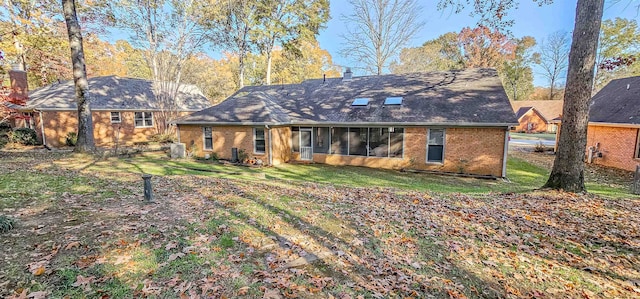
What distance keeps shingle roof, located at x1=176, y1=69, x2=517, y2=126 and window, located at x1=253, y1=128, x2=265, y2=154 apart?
2.13 feet

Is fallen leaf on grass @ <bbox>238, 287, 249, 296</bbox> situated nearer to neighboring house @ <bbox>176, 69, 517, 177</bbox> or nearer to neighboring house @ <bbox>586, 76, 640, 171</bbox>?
neighboring house @ <bbox>176, 69, 517, 177</bbox>

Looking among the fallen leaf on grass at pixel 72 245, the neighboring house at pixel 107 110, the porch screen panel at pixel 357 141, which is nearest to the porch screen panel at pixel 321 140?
the porch screen panel at pixel 357 141

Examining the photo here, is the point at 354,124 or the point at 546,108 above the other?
the point at 546,108

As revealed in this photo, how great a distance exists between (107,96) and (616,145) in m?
31.0

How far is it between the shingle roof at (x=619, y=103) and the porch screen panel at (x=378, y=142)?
11231 mm

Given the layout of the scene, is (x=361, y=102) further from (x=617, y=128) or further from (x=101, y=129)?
(x=101, y=129)

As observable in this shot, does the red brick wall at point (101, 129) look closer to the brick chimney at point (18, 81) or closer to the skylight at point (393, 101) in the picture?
the brick chimney at point (18, 81)

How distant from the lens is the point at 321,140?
50.7 feet

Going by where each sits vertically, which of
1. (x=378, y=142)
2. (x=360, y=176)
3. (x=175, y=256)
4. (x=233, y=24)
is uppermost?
(x=233, y=24)

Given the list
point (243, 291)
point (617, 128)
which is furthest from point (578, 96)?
point (617, 128)

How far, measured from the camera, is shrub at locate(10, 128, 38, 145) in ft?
55.1

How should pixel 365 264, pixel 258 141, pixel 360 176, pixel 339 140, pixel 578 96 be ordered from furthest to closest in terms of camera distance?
pixel 339 140, pixel 258 141, pixel 360 176, pixel 578 96, pixel 365 264

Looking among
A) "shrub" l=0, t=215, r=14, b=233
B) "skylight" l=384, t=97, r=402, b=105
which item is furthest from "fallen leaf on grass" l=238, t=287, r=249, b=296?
"skylight" l=384, t=97, r=402, b=105

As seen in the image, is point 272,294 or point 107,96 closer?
point 272,294
